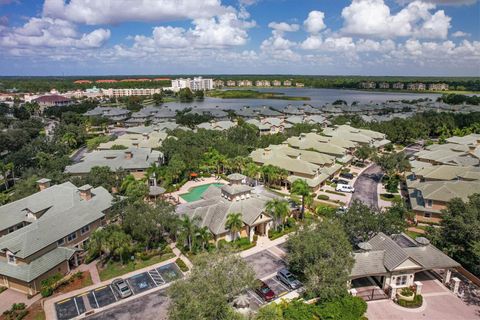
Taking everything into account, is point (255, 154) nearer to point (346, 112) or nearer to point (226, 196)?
point (226, 196)

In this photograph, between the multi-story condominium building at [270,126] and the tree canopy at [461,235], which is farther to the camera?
the multi-story condominium building at [270,126]

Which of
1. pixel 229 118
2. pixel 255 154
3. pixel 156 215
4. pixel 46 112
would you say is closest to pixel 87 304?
pixel 156 215

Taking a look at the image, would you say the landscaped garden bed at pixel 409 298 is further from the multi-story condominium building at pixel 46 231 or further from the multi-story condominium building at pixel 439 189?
the multi-story condominium building at pixel 46 231

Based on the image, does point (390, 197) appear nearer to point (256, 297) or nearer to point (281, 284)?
point (281, 284)

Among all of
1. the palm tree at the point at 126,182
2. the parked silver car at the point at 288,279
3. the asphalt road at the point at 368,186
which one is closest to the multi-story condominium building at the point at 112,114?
the palm tree at the point at 126,182

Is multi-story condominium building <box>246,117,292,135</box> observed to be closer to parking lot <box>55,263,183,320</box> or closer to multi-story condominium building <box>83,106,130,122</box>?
multi-story condominium building <box>83,106,130,122</box>

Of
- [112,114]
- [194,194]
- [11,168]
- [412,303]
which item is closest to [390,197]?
[412,303]
